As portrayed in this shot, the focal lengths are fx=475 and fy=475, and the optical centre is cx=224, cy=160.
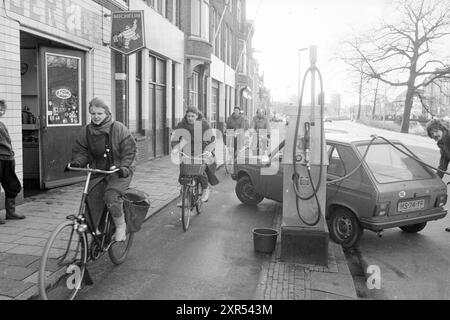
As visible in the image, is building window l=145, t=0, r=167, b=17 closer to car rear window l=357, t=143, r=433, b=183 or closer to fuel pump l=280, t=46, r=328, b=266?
car rear window l=357, t=143, r=433, b=183

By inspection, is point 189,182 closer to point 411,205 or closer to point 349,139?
point 349,139

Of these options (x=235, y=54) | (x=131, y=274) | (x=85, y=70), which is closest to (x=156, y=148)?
(x=85, y=70)

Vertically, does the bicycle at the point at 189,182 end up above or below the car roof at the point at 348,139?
below

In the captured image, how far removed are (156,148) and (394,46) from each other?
3616 cm

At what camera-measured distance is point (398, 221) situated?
5949 mm

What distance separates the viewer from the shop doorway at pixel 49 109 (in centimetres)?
920

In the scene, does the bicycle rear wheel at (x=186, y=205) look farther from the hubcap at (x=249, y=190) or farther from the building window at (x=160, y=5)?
the building window at (x=160, y=5)

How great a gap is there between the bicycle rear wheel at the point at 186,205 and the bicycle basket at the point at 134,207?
1.61 meters

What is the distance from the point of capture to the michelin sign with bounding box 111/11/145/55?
1116 centimetres

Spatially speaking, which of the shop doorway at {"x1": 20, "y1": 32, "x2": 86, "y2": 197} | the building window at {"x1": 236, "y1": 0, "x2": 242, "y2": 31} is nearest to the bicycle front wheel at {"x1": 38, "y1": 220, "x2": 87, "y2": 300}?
the shop doorway at {"x1": 20, "y1": 32, "x2": 86, "y2": 197}

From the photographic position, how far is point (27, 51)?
33.3 feet

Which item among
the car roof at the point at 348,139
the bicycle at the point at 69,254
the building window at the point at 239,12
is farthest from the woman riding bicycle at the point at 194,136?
the building window at the point at 239,12

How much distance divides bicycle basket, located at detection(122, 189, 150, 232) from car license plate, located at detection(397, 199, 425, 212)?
10.4ft
